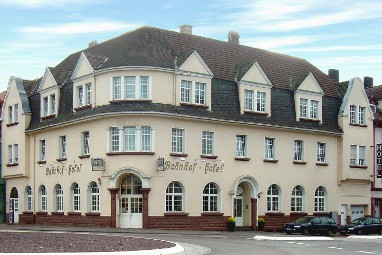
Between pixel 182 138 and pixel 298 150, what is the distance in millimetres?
11284

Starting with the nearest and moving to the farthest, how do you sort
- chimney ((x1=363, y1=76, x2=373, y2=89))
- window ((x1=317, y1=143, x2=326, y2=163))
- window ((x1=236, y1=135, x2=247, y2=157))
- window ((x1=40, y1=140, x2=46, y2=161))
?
window ((x1=236, y1=135, x2=247, y2=157)) → window ((x1=40, y1=140, x2=46, y2=161)) → window ((x1=317, y1=143, x2=326, y2=163)) → chimney ((x1=363, y1=76, x2=373, y2=89))

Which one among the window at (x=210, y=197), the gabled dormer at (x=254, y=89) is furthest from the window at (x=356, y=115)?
the window at (x=210, y=197)

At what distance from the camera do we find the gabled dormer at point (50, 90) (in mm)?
51756

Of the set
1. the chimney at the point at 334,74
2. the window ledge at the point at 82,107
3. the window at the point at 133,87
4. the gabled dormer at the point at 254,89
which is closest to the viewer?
the window at the point at 133,87

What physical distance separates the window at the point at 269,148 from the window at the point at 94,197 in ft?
42.1

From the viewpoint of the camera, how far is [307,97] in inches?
2115

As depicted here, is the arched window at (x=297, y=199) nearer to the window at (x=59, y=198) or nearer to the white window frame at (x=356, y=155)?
the white window frame at (x=356, y=155)

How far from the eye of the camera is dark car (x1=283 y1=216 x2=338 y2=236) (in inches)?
1724

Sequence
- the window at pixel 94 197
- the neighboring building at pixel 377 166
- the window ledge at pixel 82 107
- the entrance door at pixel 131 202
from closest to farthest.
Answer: the entrance door at pixel 131 202 < the window at pixel 94 197 < the window ledge at pixel 82 107 < the neighboring building at pixel 377 166

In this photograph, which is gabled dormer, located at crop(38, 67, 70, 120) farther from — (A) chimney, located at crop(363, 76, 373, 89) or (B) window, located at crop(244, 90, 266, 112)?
(A) chimney, located at crop(363, 76, 373, 89)

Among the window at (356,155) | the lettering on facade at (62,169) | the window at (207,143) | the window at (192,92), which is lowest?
the lettering on facade at (62,169)

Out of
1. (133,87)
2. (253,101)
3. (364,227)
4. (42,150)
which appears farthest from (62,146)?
(364,227)

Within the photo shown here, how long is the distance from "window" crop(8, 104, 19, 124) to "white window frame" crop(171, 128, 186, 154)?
16932 mm

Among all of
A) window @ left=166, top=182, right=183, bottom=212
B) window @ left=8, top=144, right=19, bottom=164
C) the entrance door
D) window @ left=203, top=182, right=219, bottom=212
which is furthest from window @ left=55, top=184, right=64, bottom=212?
window @ left=203, top=182, right=219, bottom=212
